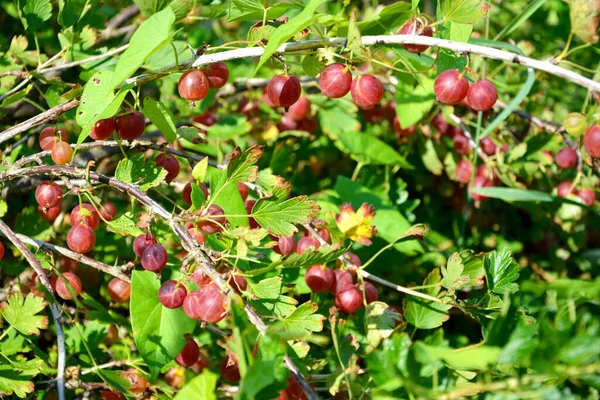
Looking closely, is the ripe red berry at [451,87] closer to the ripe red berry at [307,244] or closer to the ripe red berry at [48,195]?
the ripe red berry at [307,244]

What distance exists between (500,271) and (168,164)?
635 millimetres

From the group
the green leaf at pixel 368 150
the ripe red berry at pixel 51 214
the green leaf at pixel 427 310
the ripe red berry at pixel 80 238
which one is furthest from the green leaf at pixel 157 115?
the green leaf at pixel 368 150

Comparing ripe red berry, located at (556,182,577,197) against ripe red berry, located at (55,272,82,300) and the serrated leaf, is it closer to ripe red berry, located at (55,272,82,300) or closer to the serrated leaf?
the serrated leaf

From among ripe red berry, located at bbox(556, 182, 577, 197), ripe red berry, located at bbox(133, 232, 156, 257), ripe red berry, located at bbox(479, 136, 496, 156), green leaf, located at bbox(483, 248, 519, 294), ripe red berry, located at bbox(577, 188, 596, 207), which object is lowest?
ripe red berry, located at bbox(556, 182, 577, 197)

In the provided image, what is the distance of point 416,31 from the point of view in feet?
3.30

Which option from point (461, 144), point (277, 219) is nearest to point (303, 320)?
point (277, 219)

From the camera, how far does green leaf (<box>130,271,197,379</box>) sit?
996mm

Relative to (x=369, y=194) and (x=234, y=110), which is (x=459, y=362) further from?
(x=234, y=110)

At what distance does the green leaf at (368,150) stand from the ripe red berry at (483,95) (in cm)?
68

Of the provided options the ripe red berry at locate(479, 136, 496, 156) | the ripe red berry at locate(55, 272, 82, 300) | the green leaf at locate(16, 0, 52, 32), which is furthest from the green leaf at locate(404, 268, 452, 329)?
the green leaf at locate(16, 0, 52, 32)

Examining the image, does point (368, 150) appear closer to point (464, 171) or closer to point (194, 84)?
point (464, 171)

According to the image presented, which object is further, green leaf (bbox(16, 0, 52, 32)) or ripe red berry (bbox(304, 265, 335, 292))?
green leaf (bbox(16, 0, 52, 32))

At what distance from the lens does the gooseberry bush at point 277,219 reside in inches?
33.0

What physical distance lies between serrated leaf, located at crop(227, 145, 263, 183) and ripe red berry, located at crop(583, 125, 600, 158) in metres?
0.71
